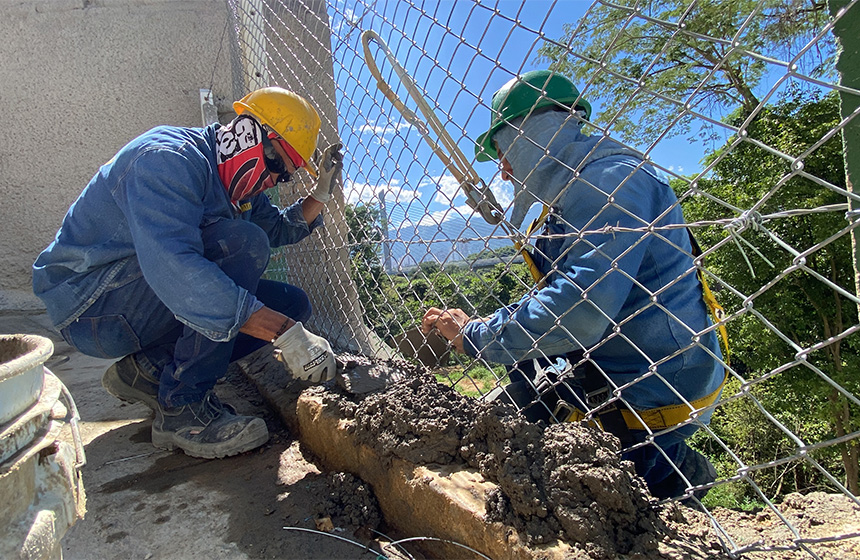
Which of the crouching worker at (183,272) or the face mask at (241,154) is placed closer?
the crouching worker at (183,272)

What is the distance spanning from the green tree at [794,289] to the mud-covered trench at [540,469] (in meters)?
6.76

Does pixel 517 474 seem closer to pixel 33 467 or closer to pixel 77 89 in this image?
pixel 33 467

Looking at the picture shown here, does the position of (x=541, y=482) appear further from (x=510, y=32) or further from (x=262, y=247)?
(x=262, y=247)

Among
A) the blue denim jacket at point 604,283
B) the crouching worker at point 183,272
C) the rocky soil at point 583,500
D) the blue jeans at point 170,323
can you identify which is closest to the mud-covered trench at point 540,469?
the rocky soil at point 583,500

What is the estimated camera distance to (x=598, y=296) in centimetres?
138

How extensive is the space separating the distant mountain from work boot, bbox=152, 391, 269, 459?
2.78 feet

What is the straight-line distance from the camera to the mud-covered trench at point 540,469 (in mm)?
1084

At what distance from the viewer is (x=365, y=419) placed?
162 centimetres

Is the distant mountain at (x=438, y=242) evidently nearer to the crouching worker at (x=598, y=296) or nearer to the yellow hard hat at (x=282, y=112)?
the crouching worker at (x=598, y=296)

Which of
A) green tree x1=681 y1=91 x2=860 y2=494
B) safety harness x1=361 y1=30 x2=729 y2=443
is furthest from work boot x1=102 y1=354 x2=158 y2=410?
green tree x1=681 y1=91 x2=860 y2=494

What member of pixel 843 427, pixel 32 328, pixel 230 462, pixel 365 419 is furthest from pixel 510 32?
pixel 843 427

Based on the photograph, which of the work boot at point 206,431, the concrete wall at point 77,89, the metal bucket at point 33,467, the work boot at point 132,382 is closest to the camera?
the metal bucket at point 33,467

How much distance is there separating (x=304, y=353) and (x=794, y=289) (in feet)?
27.4

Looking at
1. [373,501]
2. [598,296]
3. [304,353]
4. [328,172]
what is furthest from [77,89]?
[598,296]
